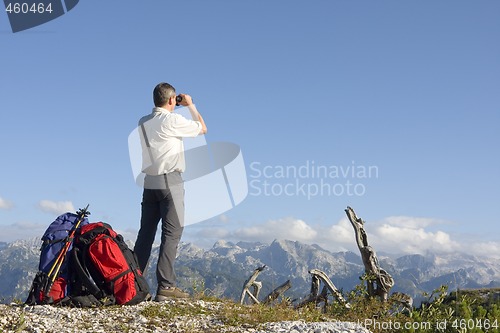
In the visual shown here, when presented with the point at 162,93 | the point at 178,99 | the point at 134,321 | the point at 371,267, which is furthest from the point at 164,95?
the point at 371,267

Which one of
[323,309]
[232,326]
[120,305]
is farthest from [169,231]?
[323,309]

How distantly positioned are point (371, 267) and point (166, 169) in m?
6.76

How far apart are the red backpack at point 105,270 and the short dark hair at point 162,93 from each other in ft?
9.33

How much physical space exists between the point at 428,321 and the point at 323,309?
3023mm

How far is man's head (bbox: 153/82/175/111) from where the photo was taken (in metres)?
10.3

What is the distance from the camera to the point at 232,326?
8680 mm

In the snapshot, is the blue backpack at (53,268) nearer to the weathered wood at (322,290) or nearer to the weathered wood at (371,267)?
the weathered wood at (322,290)

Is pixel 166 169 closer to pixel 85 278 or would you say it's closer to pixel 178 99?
pixel 178 99

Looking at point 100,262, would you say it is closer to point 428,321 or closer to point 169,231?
point 169,231

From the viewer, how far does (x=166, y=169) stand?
32.7 ft

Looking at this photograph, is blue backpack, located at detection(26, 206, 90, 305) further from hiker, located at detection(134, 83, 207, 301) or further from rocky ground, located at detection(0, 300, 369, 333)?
hiker, located at detection(134, 83, 207, 301)

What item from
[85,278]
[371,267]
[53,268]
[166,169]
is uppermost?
[166,169]

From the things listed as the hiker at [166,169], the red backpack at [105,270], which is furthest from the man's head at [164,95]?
the red backpack at [105,270]

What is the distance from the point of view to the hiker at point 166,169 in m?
9.96
